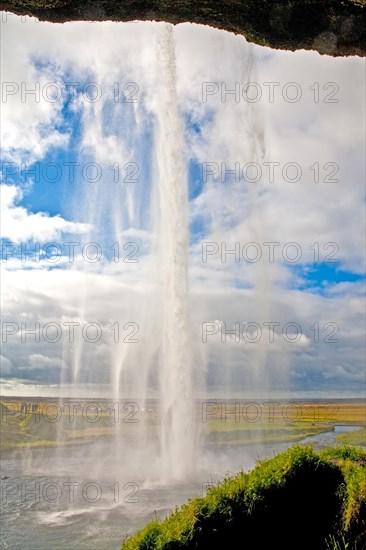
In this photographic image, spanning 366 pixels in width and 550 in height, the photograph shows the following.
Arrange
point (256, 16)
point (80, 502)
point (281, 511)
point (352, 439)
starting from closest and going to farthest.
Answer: point (256, 16) → point (281, 511) → point (80, 502) → point (352, 439)

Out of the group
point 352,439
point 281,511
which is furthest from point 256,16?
point 352,439

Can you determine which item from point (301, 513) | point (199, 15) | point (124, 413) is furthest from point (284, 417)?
point (199, 15)

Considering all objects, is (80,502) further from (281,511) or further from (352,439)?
(352,439)

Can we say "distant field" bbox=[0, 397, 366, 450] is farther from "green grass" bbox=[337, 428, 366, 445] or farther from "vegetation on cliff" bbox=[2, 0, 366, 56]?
"vegetation on cliff" bbox=[2, 0, 366, 56]

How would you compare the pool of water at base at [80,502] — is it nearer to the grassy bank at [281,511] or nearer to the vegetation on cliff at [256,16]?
the grassy bank at [281,511]

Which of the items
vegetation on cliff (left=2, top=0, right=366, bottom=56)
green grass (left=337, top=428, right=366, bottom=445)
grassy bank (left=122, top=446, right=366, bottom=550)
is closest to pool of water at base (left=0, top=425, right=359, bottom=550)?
grassy bank (left=122, top=446, right=366, bottom=550)

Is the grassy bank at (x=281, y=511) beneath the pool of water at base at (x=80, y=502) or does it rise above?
above

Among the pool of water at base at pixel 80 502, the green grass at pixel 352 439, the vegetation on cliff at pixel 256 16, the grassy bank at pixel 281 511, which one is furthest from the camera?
the green grass at pixel 352 439

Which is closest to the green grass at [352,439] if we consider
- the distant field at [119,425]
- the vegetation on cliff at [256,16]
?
the distant field at [119,425]
